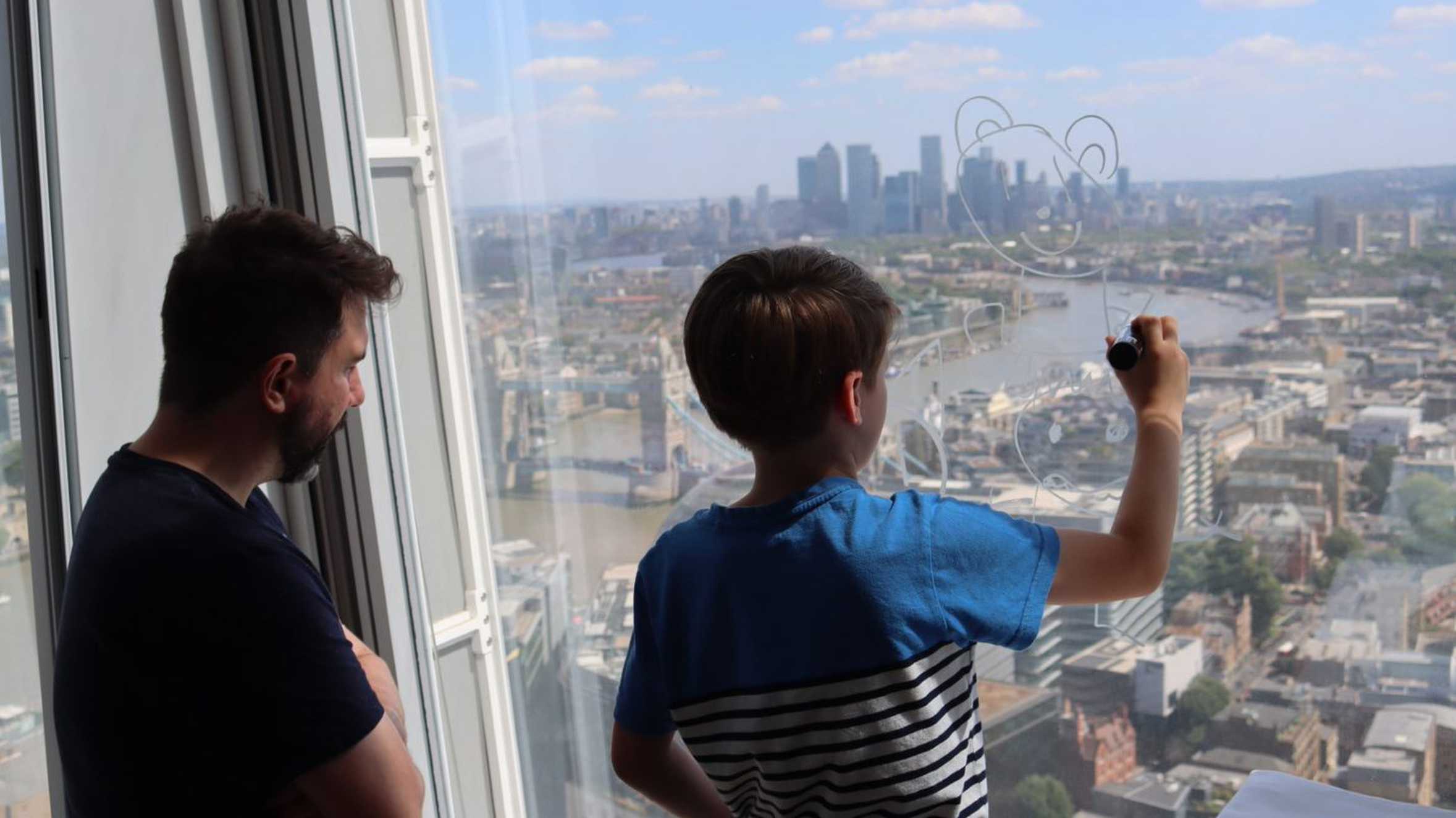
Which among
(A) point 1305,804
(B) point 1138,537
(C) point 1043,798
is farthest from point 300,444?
(A) point 1305,804

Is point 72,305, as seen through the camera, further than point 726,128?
Yes

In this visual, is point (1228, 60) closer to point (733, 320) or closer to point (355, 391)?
point (733, 320)

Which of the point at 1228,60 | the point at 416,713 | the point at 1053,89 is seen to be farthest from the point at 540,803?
the point at 1228,60

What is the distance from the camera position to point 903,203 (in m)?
1.40

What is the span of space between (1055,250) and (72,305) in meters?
1.35

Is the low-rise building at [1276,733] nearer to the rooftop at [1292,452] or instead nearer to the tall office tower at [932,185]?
the rooftop at [1292,452]

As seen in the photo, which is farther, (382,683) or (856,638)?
(382,683)

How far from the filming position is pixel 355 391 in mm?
1249

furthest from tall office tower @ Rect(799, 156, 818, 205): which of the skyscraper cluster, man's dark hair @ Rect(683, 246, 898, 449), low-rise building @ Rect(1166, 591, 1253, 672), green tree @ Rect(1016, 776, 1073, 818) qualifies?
green tree @ Rect(1016, 776, 1073, 818)

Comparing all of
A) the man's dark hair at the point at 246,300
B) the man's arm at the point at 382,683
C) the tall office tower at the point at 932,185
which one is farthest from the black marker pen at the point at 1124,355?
the man's arm at the point at 382,683

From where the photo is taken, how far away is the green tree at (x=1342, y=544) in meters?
1.16

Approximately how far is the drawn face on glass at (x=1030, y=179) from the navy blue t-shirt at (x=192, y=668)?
818 millimetres

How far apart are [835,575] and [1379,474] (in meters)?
0.59

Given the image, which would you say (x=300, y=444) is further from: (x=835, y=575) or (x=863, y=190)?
(x=863, y=190)
